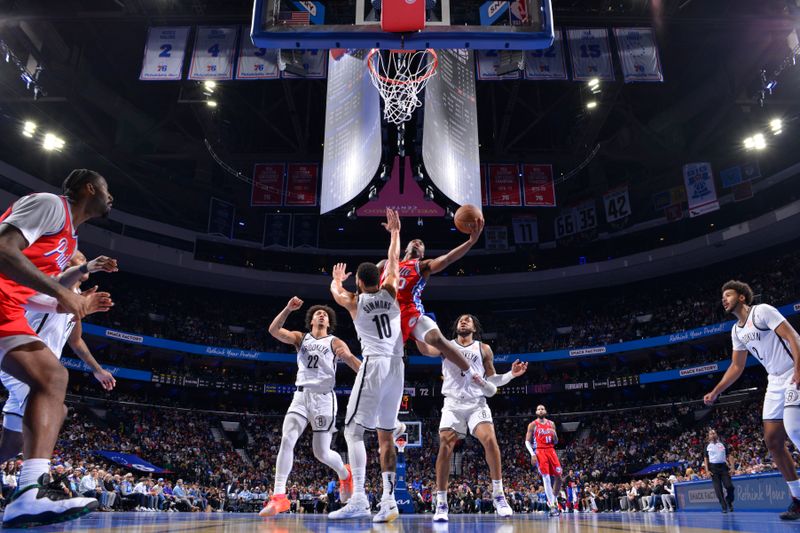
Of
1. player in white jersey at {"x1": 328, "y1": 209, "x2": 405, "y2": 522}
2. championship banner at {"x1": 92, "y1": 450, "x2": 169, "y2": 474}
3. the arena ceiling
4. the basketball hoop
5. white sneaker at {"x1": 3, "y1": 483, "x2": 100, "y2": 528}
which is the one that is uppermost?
the arena ceiling

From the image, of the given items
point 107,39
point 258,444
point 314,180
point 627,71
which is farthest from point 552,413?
point 107,39

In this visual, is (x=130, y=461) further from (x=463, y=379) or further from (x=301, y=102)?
(x=463, y=379)

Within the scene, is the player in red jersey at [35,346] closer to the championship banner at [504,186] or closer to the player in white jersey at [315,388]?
the player in white jersey at [315,388]

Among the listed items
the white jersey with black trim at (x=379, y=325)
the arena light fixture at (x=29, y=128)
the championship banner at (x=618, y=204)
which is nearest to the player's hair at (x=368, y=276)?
the white jersey with black trim at (x=379, y=325)

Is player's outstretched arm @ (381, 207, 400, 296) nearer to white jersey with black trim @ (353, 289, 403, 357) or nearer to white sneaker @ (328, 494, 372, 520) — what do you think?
white jersey with black trim @ (353, 289, 403, 357)

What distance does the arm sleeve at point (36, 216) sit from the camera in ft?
10.2

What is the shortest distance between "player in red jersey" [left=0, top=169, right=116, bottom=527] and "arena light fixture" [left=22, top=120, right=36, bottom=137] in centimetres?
2223

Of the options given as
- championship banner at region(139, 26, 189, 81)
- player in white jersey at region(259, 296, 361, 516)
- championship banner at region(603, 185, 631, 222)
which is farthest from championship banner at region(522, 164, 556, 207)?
player in white jersey at region(259, 296, 361, 516)

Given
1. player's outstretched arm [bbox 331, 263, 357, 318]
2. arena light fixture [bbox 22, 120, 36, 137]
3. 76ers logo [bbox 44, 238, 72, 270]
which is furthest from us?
arena light fixture [bbox 22, 120, 36, 137]

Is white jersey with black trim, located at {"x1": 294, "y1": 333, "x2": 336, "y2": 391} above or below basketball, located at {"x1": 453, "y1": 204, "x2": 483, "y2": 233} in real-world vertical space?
below

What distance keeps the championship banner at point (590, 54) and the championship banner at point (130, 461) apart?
2257cm

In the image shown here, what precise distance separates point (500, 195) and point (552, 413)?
18320 millimetres

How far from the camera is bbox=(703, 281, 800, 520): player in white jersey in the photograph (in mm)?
5316

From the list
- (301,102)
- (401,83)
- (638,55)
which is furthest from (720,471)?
(301,102)
